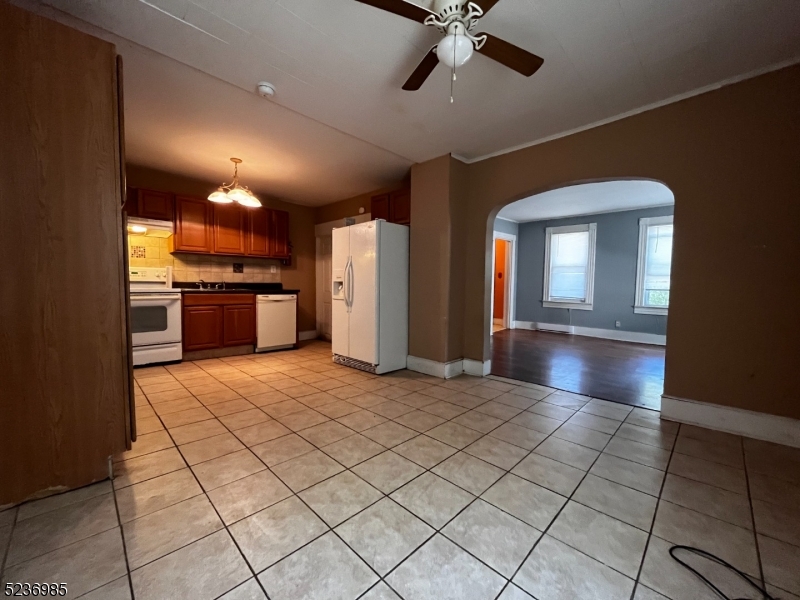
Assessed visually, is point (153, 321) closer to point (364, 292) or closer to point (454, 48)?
point (364, 292)

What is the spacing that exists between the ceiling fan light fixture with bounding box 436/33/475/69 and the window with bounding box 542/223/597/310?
611 centimetres

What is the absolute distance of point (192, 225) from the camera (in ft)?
14.4

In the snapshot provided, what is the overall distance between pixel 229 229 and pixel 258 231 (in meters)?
0.44

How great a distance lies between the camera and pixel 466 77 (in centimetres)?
218

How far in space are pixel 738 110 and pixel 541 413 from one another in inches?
104

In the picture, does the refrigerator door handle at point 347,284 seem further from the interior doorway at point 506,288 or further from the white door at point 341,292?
the interior doorway at point 506,288

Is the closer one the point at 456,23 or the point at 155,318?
the point at 456,23

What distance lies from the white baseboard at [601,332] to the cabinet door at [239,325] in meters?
5.84

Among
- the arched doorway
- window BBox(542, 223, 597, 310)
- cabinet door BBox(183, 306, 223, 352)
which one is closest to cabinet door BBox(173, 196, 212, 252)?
cabinet door BBox(183, 306, 223, 352)

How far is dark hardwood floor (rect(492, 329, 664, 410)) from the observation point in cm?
312

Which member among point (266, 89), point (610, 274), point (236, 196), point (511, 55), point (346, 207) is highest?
point (266, 89)

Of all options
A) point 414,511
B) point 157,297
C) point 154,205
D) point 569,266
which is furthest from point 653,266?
point 154,205

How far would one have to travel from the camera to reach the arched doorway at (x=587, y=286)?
13.5 feet

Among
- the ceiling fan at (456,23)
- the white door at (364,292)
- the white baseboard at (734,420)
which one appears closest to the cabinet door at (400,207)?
the white door at (364,292)
